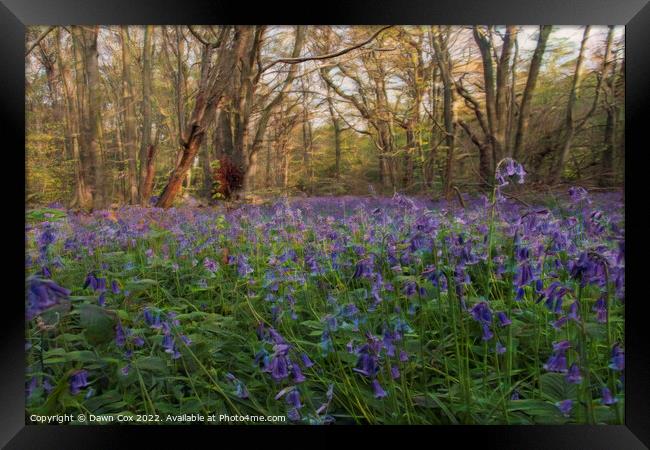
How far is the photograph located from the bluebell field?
0.04ft

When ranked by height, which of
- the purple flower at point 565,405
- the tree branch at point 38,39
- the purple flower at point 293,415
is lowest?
the purple flower at point 293,415

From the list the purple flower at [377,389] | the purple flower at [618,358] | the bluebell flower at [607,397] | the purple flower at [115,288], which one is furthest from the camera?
the purple flower at [115,288]

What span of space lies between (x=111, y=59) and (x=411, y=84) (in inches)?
67.7

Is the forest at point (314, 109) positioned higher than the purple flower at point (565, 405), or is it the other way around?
the forest at point (314, 109)

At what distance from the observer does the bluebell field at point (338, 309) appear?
2145mm

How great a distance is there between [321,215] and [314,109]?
610mm

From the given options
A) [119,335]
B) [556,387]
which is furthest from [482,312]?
[119,335]

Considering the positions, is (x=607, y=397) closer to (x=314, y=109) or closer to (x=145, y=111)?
(x=314, y=109)

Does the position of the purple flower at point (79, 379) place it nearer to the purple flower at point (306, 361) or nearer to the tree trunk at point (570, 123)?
the purple flower at point (306, 361)

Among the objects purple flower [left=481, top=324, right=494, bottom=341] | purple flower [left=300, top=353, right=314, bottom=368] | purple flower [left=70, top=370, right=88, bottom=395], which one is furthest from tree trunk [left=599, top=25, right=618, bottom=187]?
purple flower [left=70, top=370, right=88, bottom=395]

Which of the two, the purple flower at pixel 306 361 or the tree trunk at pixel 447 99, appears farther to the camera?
the tree trunk at pixel 447 99

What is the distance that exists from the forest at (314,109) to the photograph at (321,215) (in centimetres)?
1

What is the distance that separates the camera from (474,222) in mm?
2262
